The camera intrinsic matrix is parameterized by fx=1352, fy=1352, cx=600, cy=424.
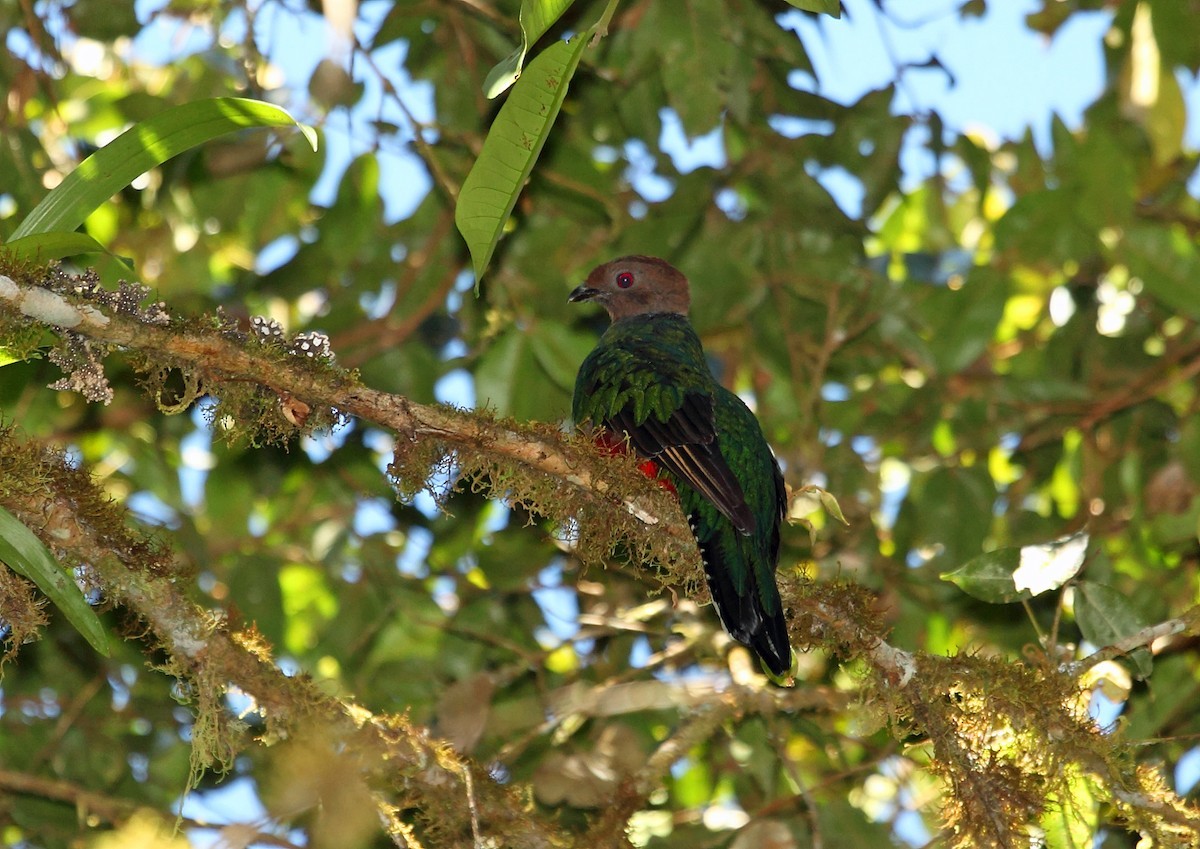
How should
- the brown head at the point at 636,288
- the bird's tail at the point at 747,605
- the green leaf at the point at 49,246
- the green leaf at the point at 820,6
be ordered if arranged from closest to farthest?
1. the green leaf at the point at 820,6
2. the green leaf at the point at 49,246
3. the bird's tail at the point at 747,605
4. the brown head at the point at 636,288

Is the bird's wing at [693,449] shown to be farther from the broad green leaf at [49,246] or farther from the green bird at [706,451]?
the broad green leaf at [49,246]

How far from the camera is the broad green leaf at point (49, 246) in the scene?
354cm

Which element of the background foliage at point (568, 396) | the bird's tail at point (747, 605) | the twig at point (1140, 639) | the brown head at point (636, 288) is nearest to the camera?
the twig at point (1140, 639)

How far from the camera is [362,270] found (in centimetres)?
681

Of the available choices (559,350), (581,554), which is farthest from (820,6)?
(559,350)

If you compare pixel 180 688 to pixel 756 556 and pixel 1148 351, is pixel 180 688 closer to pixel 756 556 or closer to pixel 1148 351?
pixel 756 556

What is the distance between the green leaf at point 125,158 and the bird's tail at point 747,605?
1.87 meters

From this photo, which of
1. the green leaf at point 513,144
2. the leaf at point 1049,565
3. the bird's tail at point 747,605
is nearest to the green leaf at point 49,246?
the green leaf at point 513,144

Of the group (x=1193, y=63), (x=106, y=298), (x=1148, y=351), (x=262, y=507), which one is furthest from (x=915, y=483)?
(x=106, y=298)

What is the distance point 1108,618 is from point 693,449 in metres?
1.51

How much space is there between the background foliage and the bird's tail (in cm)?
82

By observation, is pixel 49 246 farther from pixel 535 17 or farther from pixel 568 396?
pixel 568 396

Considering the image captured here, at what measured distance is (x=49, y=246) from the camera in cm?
362

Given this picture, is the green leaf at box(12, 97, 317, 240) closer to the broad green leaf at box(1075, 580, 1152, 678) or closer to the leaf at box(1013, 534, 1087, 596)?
the leaf at box(1013, 534, 1087, 596)
